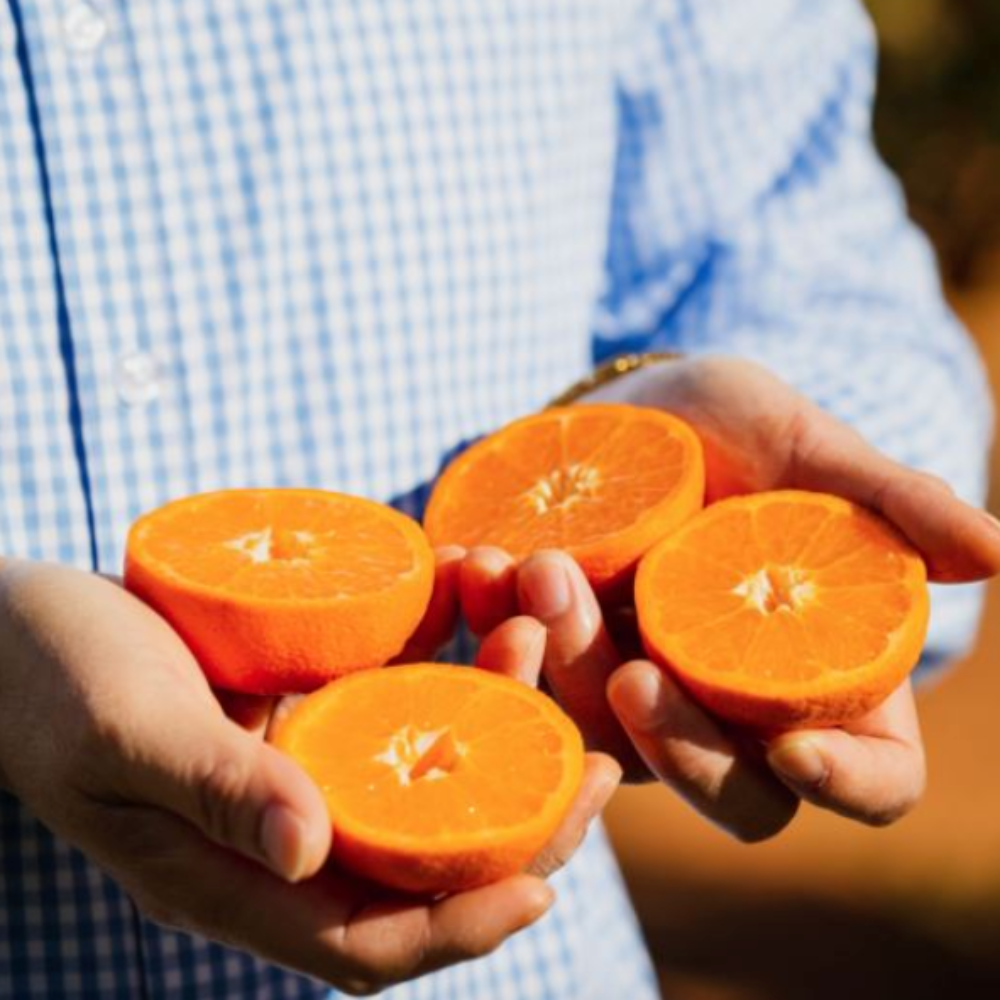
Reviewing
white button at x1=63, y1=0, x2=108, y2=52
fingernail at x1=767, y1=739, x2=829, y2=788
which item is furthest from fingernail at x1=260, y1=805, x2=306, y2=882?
white button at x1=63, y1=0, x2=108, y2=52

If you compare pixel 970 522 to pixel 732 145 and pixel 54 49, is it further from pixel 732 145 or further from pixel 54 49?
pixel 54 49

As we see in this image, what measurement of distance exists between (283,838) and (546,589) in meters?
0.49

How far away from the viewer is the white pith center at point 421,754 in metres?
1.59

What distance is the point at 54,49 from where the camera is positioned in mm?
1807

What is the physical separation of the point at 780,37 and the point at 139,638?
144cm

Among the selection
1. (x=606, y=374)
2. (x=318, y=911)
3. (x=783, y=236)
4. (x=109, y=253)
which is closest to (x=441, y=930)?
(x=318, y=911)

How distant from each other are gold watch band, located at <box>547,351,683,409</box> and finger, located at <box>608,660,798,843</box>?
582 mm

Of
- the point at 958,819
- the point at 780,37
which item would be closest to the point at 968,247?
the point at 958,819

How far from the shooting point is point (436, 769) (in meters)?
1.59

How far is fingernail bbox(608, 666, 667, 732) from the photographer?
1666 millimetres

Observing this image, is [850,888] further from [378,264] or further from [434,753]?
[434,753]

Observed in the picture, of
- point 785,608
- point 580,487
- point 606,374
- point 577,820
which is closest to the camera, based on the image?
point 577,820

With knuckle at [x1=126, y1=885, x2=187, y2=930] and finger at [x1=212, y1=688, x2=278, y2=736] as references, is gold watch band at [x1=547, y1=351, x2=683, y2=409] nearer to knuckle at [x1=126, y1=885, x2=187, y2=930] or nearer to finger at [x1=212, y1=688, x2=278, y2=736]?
finger at [x1=212, y1=688, x2=278, y2=736]

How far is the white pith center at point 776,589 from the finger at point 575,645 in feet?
0.53
